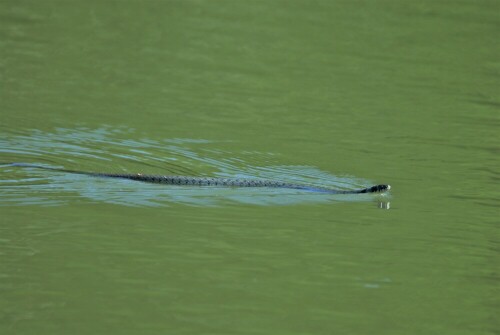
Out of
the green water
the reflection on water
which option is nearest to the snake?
the reflection on water

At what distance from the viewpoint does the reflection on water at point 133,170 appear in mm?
14695

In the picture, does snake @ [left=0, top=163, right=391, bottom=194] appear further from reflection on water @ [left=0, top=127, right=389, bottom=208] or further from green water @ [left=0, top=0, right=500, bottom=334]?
green water @ [left=0, top=0, right=500, bottom=334]

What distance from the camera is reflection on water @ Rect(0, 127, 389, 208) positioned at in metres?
14.7

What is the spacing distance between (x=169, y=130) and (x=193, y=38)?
24.1ft

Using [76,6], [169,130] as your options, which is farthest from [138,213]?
[76,6]

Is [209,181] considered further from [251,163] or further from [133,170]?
[251,163]

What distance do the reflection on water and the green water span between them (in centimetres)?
5

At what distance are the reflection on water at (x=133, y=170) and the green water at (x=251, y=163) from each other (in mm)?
48

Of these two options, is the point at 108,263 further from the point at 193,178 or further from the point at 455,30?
the point at 455,30

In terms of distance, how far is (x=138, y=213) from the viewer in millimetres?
13945

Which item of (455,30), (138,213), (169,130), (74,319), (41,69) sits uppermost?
(455,30)

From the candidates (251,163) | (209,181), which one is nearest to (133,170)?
(209,181)

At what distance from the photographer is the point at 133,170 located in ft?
54.2

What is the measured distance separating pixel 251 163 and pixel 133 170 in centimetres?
194
